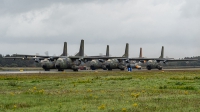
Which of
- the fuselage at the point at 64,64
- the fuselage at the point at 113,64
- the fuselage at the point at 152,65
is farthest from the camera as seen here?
the fuselage at the point at 152,65

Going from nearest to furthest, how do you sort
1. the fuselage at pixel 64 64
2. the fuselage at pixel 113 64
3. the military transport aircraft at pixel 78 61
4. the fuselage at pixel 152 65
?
the fuselage at pixel 64 64
the military transport aircraft at pixel 78 61
the fuselage at pixel 113 64
the fuselage at pixel 152 65

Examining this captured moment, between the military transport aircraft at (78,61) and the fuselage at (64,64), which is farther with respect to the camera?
the military transport aircraft at (78,61)

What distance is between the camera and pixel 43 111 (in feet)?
52.7

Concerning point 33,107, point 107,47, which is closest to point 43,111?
point 33,107

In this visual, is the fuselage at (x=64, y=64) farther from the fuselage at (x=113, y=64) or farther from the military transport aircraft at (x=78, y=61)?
the fuselage at (x=113, y=64)

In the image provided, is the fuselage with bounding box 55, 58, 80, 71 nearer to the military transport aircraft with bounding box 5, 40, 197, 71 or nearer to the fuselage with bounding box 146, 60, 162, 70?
the military transport aircraft with bounding box 5, 40, 197, 71

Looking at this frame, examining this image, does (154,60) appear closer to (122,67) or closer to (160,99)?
(122,67)

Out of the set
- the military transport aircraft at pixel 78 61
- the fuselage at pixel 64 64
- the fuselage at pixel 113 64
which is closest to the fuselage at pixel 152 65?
the military transport aircraft at pixel 78 61

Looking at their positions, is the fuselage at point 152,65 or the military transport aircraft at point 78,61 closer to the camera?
the military transport aircraft at point 78,61

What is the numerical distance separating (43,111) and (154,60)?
342 feet

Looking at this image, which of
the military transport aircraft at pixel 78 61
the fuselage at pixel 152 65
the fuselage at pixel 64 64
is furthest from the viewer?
the fuselage at pixel 152 65

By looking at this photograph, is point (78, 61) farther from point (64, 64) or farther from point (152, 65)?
point (152, 65)

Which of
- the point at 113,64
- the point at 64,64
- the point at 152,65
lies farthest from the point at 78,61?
the point at 152,65

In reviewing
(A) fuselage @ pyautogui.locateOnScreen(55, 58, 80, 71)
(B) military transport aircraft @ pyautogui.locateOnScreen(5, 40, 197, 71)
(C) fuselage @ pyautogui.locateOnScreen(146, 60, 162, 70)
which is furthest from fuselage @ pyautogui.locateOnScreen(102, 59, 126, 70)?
(A) fuselage @ pyautogui.locateOnScreen(55, 58, 80, 71)
